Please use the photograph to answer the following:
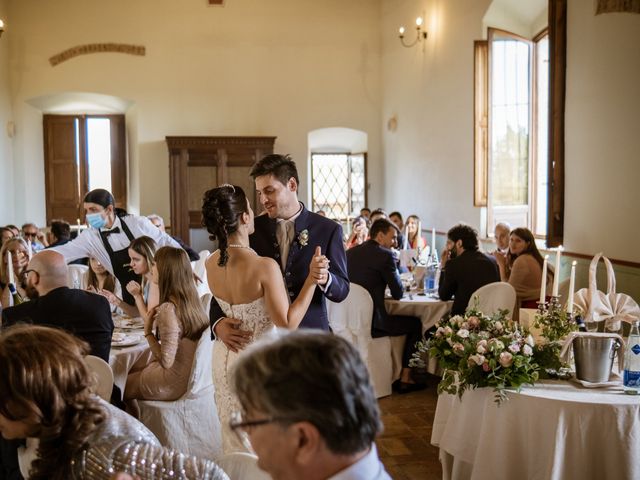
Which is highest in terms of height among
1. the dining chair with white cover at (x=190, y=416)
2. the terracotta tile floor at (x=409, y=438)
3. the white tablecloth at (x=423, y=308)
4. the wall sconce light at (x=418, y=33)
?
the wall sconce light at (x=418, y=33)

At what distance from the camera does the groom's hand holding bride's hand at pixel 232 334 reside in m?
2.88

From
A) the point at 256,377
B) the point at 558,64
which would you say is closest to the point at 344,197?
the point at 558,64

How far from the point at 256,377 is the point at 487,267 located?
4.68m

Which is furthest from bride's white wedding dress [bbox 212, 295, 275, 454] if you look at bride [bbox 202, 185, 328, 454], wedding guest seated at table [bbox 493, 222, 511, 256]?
wedding guest seated at table [bbox 493, 222, 511, 256]

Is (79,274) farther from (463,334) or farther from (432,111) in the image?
(432,111)

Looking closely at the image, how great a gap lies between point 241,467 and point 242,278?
3.67 ft

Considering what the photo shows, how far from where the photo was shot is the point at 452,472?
3.40 metres

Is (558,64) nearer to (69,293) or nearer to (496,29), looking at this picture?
(496,29)

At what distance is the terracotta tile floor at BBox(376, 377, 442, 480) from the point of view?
4301mm

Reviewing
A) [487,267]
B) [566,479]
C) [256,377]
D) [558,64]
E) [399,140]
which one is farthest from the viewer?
[399,140]

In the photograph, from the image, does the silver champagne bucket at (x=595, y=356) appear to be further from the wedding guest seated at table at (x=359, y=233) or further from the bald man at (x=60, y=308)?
the wedding guest seated at table at (x=359, y=233)

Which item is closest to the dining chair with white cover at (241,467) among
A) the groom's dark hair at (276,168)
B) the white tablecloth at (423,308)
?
the groom's dark hair at (276,168)

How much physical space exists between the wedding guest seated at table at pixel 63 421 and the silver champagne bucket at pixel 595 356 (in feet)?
5.96

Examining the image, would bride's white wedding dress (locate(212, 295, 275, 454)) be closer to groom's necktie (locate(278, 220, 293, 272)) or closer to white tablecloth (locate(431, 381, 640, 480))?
groom's necktie (locate(278, 220, 293, 272))
